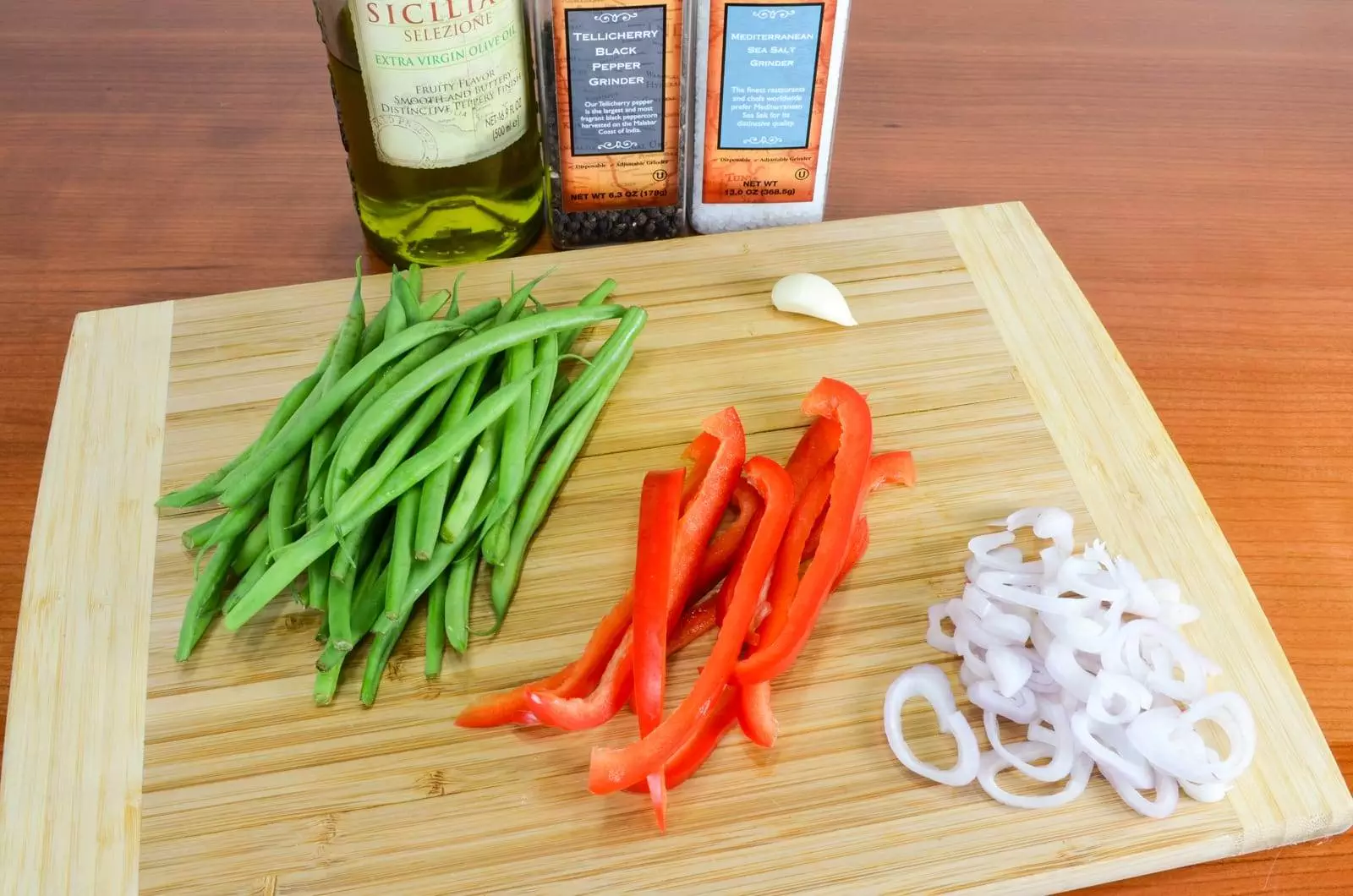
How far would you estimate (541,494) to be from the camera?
185 cm

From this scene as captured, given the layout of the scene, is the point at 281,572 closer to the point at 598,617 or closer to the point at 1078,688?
the point at 598,617

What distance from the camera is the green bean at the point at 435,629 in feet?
5.48

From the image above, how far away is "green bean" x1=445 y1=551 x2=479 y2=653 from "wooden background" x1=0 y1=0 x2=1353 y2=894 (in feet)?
2.37

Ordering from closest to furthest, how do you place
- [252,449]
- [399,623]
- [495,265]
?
1. [399,623]
2. [252,449]
3. [495,265]

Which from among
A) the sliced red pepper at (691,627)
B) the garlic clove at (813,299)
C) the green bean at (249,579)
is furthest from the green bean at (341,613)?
the garlic clove at (813,299)

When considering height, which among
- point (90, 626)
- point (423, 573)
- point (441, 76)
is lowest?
point (90, 626)

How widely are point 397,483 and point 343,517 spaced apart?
96 mm

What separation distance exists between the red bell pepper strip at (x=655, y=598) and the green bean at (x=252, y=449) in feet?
2.07

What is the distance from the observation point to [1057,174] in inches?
106

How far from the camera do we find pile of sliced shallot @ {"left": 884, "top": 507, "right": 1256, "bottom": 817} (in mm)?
1534

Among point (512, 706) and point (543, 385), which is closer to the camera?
point (512, 706)

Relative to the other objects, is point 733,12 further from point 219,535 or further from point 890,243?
point 219,535

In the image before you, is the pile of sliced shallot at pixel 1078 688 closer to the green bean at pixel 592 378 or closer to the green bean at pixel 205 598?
the green bean at pixel 592 378

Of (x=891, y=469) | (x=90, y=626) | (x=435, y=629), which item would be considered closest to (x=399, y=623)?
(x=435, y=629)
